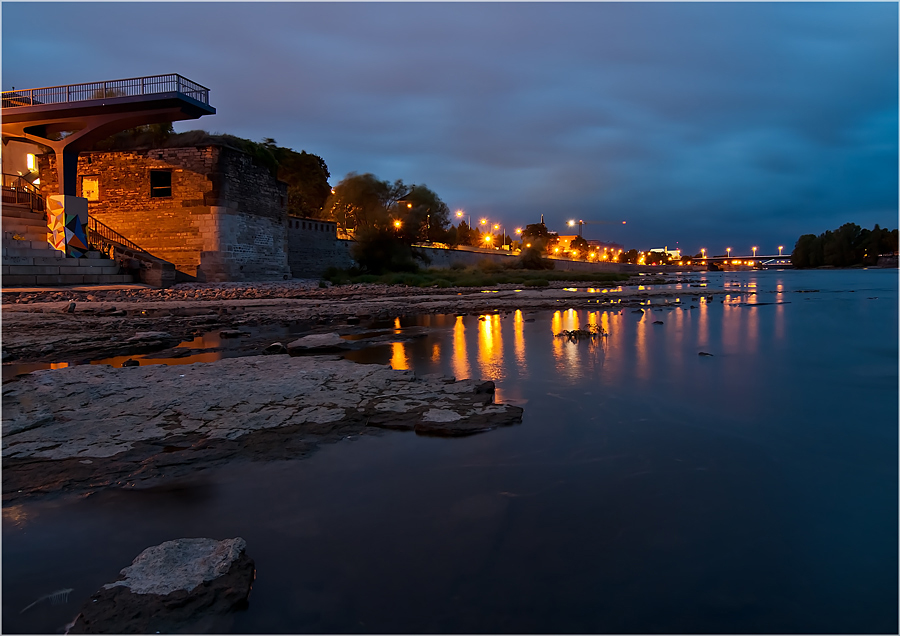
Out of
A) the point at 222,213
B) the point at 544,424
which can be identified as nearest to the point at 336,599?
the point at 544,424

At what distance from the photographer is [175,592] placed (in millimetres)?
2072

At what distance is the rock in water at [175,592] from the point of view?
192 cm

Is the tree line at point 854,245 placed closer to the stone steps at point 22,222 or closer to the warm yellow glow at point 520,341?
the warm yellow glow at point 520,341

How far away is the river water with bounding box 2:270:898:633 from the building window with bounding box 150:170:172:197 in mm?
27563

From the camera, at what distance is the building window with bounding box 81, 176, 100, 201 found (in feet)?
87.9

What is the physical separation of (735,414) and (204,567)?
15.3 ft

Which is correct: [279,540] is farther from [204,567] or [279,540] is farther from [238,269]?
[238,269]

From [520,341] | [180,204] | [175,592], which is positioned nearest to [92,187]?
[180,204]

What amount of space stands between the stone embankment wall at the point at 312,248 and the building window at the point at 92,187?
11.0m

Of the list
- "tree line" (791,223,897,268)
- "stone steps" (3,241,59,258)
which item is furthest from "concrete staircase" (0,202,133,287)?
"tree line" (791,223,897,268)

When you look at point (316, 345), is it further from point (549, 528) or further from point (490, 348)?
point (549, 528)

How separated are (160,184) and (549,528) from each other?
29.8m

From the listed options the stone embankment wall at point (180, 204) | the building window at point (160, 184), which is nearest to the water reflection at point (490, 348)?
the stone embankment wall at point (180, 204)

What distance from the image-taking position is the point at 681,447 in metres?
3.90
